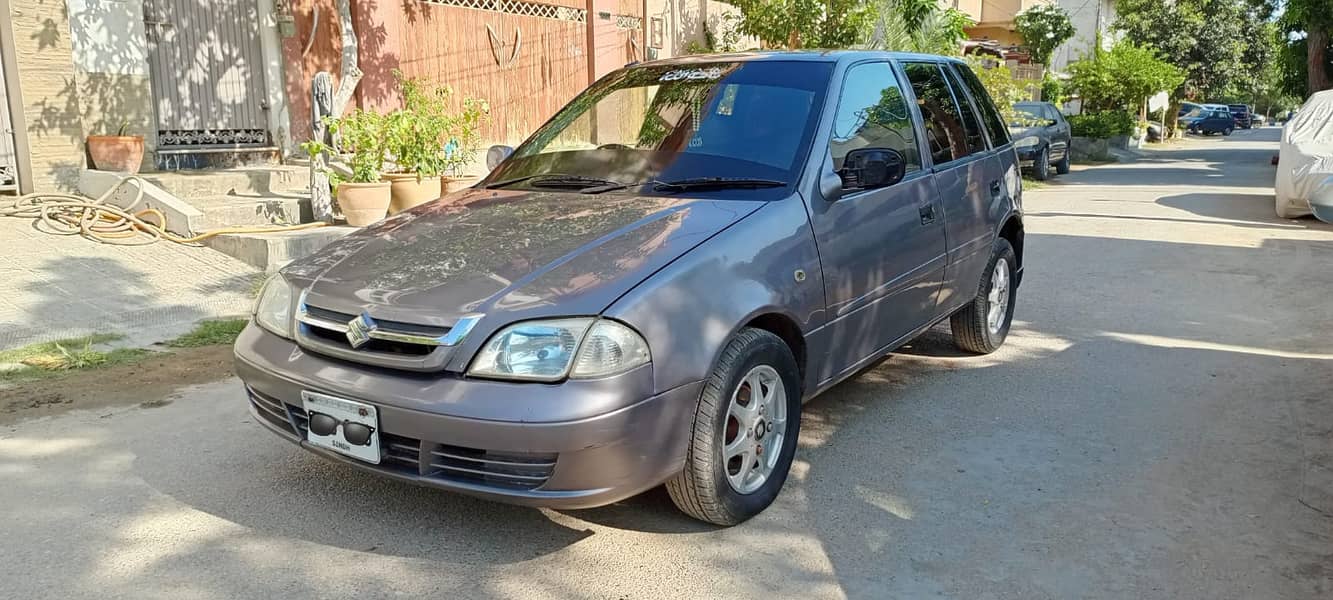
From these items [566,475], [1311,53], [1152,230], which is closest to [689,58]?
[566,475]

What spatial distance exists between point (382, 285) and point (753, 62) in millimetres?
2114

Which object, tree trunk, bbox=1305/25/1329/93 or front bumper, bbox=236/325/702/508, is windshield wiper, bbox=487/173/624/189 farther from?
tree trunk, bbox=1305/25/1329/93

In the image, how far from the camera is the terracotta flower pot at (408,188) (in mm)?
9023

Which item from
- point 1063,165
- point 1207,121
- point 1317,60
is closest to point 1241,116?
point 1207,121

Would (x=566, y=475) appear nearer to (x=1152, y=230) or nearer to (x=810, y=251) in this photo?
(x=810, y=251)

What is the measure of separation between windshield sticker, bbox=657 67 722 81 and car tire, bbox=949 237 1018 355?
2.03 m

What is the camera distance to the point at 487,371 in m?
2.99

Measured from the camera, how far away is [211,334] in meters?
6.25

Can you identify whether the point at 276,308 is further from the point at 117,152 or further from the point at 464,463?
the point at 117,152

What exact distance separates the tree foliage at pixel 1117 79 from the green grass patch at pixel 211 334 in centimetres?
2749

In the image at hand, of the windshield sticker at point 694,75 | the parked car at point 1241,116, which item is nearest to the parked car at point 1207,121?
the parked car at point 1241,116

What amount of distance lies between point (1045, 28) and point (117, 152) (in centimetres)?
2747

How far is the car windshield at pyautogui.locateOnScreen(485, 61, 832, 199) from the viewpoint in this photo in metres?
4.04

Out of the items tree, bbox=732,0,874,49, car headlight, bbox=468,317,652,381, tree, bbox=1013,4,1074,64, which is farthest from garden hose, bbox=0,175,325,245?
tree, bbox=1013,4,1074,64
